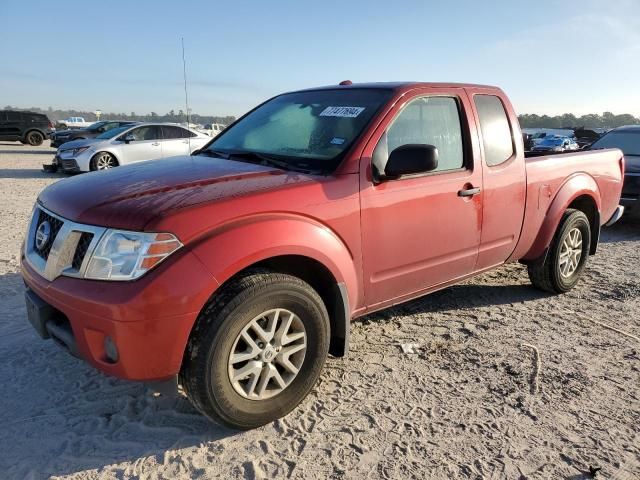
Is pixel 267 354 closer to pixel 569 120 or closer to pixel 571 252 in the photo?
pixel 571 252

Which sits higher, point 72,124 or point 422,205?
point 72,124

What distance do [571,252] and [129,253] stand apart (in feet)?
13.6

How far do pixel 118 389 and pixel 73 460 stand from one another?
0.65 m

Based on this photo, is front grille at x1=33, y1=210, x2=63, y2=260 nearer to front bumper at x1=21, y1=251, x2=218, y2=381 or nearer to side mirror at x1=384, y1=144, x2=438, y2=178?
front bumper at x1=21, y1=251, x2=218, y2=381

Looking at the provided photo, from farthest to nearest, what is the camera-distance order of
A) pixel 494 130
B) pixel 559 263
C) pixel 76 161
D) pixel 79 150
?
pixel 79 150, pixel 76 161, pixel 559 263, pixel 494 130

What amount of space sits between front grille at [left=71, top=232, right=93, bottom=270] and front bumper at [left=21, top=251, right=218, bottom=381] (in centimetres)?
8

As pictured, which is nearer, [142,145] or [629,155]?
[629,155]

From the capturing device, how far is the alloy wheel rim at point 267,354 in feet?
8.56

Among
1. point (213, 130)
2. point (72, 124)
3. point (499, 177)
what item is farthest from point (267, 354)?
point (72, 124)

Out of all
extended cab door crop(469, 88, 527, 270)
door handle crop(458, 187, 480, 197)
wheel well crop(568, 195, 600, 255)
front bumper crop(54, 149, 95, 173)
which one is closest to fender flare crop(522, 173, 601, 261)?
wheel well crop(568, 195, 600, 255)

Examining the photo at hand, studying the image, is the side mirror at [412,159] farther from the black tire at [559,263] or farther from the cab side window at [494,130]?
the black tire at [559,263]

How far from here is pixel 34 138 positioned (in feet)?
89.2

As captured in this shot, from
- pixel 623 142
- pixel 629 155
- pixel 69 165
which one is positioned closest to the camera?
pixel 629 155

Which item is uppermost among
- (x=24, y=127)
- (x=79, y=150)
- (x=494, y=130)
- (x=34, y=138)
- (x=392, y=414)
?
(x=24, y=127)
